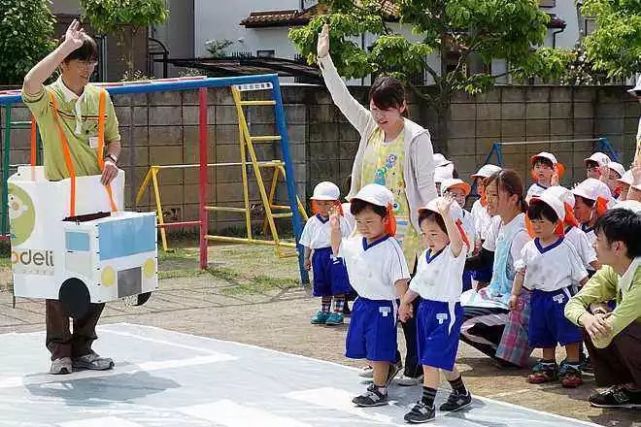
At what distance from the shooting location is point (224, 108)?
41.2 ft

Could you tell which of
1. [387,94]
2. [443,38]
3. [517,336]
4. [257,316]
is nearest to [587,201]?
[517,336]

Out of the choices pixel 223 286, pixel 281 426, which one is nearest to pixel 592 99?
pixel 223 286

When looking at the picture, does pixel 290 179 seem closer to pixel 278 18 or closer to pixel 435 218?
pixel 435 218

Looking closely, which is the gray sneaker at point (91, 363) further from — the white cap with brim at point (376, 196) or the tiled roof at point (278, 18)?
the tiled roof at point (278, 18)

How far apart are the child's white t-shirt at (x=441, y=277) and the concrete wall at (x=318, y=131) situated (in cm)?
614

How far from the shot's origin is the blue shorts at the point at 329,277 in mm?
7922

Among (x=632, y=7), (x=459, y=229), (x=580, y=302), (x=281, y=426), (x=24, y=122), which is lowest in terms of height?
(x=281, y=426)

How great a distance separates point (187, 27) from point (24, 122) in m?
13.9

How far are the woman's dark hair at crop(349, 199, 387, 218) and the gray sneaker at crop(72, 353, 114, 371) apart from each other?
1796 millimetres

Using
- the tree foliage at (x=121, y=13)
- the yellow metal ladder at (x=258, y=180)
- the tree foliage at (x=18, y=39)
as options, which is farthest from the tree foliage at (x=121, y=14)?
the yellow metal ladder at (x=258, y=180)

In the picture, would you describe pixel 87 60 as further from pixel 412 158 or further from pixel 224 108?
pixel 224 108

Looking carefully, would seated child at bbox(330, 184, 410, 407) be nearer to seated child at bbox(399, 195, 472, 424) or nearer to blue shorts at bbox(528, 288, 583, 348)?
seated child at bbox(399, 195, 472, 424)

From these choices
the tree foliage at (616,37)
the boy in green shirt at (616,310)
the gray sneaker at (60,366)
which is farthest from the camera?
the tree foliage at (616,37)

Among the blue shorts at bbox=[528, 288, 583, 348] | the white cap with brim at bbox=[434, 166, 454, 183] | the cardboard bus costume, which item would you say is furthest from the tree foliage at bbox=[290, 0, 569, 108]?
the cardboard bus costume
